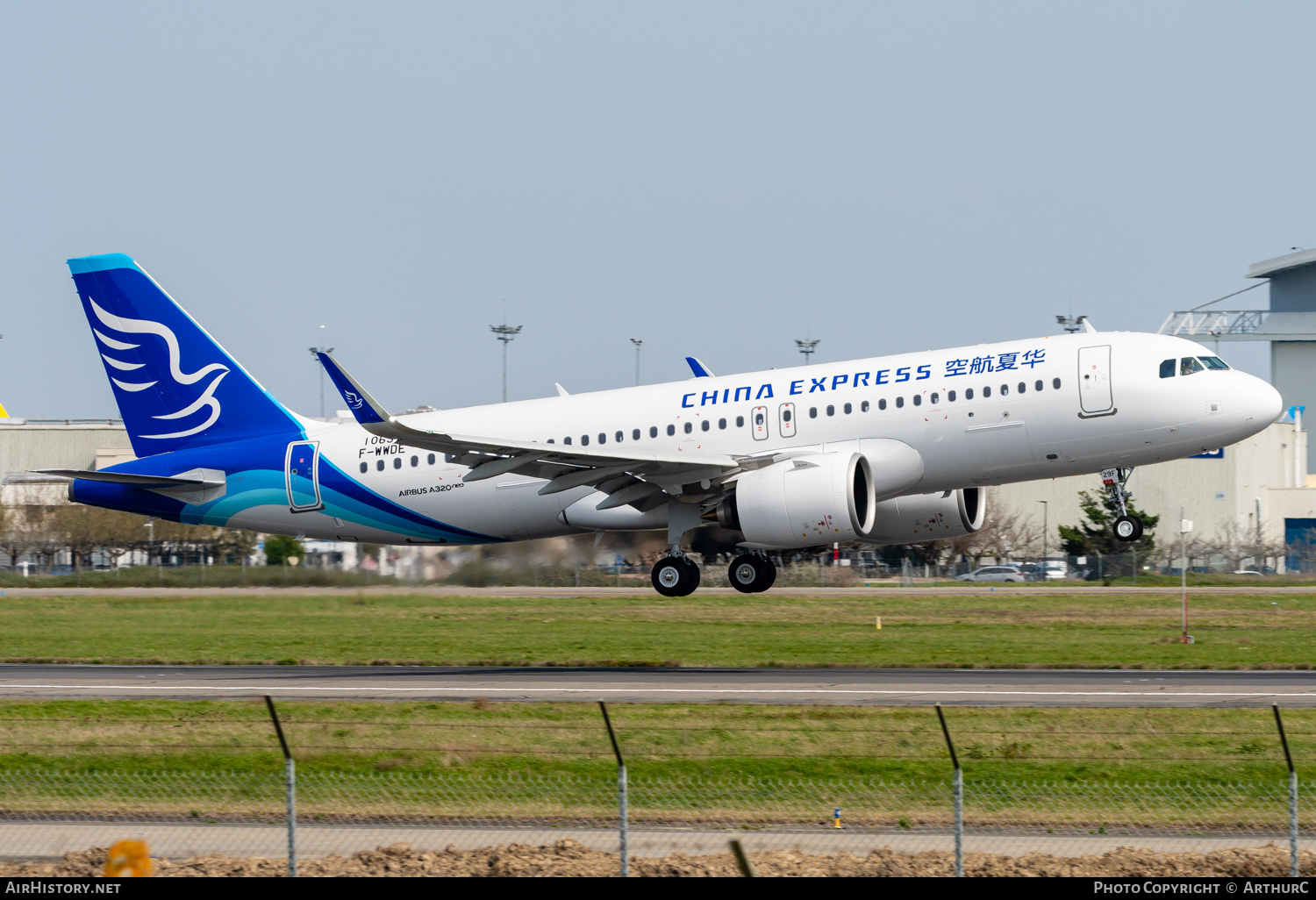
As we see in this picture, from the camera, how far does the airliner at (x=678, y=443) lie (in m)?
31.2

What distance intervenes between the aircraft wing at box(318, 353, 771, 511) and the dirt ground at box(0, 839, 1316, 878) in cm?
1535

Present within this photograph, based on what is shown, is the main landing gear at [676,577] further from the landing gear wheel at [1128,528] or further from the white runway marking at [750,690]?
the landing gear wheel at [1128,528]

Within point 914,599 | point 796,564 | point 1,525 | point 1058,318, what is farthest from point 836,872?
point 1058,318

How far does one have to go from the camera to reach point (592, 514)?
35.0m

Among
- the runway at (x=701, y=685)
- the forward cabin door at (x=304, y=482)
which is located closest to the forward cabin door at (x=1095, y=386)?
the runway at (x=701, y=685)

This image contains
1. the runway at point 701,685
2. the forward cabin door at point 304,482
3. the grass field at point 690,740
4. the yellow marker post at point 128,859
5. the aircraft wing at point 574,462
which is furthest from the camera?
the forward cabin door at point 304,482

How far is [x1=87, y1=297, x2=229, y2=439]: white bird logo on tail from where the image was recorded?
38.0 m

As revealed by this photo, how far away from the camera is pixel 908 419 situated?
32.2 metres

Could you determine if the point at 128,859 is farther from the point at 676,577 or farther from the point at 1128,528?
the point at 1128,528

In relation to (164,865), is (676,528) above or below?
above

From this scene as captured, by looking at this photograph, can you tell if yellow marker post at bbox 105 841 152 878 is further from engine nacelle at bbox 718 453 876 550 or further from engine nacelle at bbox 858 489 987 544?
engine nacelle at bbox 858 489 987 544

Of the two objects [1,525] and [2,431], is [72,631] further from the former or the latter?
[2,431]

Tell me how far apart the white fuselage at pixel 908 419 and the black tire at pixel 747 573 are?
7.49ft

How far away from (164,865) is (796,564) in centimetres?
5561
